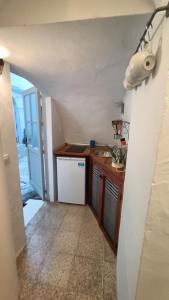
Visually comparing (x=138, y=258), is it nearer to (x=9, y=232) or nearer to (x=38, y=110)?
(x=9, y=232)

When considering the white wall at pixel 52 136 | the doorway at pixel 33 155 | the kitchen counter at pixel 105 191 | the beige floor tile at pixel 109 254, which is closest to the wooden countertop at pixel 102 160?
the kitchen counter at pixel 105 191

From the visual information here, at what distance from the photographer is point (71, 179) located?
250 cm

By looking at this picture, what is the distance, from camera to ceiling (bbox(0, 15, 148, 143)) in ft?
3.60

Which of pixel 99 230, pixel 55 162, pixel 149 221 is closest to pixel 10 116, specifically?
pixel 55 162

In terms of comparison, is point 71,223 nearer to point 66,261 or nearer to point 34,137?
point 66,261

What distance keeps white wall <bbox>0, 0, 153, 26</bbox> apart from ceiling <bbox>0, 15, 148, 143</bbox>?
0.21 feet

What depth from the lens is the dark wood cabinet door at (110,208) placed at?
162 cm

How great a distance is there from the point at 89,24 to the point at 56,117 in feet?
5.09

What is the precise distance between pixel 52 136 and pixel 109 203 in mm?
1294

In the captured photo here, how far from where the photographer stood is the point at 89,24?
1.06 meters

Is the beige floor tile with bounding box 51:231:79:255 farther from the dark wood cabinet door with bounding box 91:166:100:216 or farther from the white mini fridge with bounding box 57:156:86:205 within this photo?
the white mini fridge with bounding box 57:156:86:205

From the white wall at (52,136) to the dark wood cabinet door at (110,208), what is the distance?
103cm

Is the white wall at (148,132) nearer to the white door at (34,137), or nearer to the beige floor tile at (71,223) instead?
the beige floor tile at (71,223)

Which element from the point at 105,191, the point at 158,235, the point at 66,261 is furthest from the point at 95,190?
the point at 158,235
